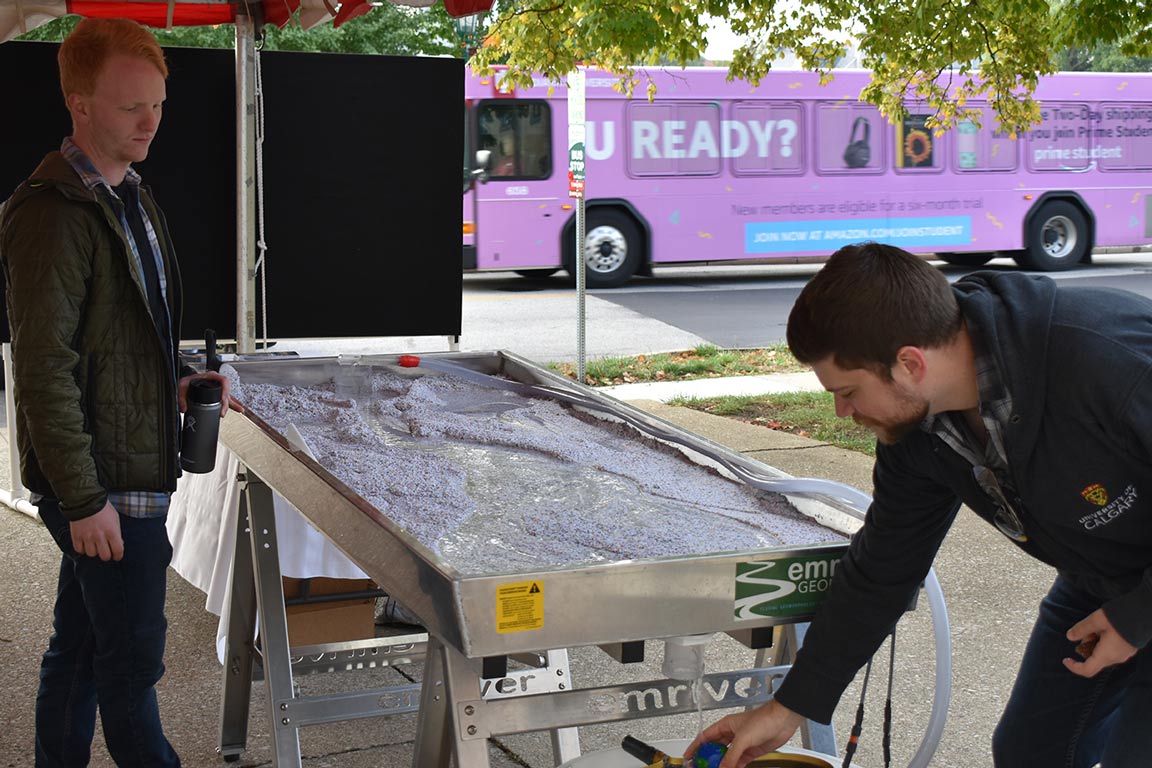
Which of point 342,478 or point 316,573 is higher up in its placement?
point 342,478

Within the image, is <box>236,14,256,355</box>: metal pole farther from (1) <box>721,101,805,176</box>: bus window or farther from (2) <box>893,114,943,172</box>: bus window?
(2) <box>893,114,943,172</box>: bus window

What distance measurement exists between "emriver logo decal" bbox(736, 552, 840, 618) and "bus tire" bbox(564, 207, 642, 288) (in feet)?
45.2

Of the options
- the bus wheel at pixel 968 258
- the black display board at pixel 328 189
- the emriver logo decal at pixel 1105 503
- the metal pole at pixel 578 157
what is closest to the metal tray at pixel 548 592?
the emriver logo decal at pixel 1105 503

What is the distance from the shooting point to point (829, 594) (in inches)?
79.7

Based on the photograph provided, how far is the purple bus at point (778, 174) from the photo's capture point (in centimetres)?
1528

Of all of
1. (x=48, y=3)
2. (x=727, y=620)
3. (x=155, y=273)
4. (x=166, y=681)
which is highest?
(x=48, y=3)

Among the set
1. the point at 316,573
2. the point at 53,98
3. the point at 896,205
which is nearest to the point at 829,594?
the point at 316,573

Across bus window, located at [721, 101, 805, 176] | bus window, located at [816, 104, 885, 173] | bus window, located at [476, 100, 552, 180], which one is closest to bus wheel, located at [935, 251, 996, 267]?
bus window, located at [816, 104, 885, 173]

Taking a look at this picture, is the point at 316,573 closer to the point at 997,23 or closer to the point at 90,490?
→ the point at 90,490

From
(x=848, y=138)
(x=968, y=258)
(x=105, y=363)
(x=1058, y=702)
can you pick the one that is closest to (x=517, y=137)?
(x=848, y=138)

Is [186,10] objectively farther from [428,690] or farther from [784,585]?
[784,585]

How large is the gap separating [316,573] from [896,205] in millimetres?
14361

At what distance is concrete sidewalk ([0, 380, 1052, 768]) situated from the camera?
3.56 metres

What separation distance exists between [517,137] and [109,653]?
13075 millimetres
